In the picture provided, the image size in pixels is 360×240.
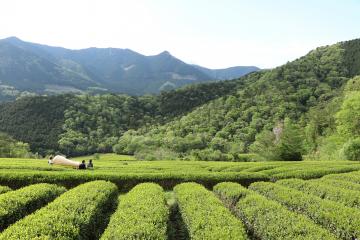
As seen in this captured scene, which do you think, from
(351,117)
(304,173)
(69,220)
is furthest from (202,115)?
(69,220)

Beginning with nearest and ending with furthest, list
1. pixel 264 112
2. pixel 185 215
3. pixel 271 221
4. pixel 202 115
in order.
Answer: pixel 271 221 < pixel 185 215 < pixel 264 112 < pixel 202 115

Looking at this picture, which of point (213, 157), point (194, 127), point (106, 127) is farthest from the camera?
point (106, 127)

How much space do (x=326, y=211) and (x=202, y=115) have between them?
13054 centimetres

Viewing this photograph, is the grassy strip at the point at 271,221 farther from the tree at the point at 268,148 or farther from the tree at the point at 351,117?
the tree at the point at 351,117

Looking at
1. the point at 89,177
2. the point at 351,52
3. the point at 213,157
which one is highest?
the point at 351,52

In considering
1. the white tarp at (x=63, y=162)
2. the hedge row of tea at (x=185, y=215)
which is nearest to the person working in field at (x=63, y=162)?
the white tarp at (x=63, y=162)

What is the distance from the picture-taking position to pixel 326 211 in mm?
19234

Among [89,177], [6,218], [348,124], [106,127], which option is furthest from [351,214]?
[106,127]

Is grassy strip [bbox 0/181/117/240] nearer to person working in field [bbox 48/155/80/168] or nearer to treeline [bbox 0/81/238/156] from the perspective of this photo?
person working in field [bbox 48/155/80/168]

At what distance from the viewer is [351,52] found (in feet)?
544

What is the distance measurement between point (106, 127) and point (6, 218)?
450ft

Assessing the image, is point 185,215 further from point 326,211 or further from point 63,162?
point 63,162

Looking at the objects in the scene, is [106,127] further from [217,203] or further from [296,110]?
[217,203]

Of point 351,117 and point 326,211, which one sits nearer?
point 326,211
